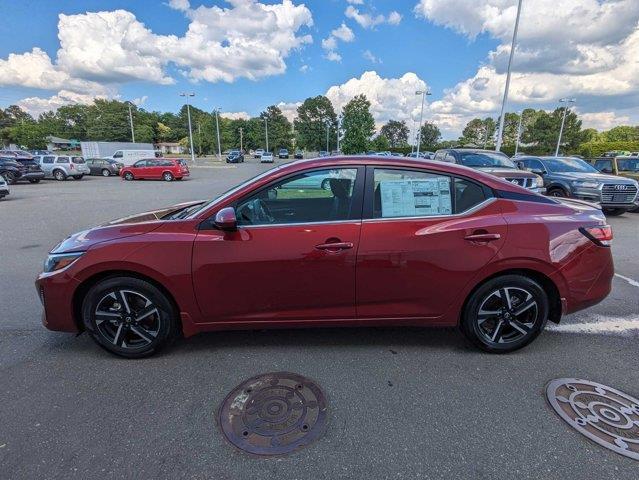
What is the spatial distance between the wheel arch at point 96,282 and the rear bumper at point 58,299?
0.10ft

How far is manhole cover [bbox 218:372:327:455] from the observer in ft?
7.25

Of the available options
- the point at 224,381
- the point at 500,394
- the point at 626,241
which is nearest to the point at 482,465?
the point at 500,394

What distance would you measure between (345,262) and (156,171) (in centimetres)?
2541

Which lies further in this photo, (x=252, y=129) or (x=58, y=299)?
(x=252, y=129)

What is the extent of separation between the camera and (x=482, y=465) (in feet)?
6.70

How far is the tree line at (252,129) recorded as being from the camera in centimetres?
7119

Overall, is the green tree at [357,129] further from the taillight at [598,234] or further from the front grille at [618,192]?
the taillight at [598,234]

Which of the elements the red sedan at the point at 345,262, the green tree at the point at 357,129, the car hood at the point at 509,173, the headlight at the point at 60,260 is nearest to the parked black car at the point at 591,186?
the car hood at the point at 509,173

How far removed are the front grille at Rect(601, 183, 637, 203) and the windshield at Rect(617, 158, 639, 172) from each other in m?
2.88

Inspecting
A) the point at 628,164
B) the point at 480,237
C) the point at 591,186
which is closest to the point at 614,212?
the point at 591,186

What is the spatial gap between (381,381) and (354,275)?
33.5 inches

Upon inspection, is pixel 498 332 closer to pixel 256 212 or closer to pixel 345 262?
pixel 345 262

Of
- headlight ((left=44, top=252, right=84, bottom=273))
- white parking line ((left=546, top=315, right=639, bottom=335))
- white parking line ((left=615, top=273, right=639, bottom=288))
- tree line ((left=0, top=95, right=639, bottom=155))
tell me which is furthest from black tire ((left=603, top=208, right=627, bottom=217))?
tree line ((left=0, top=95, right=639, bottom=155))

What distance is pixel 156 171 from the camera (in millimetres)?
24922
